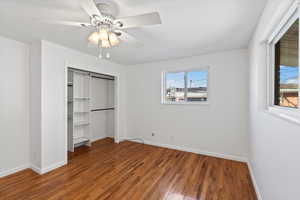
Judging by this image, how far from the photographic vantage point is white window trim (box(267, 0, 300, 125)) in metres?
0.98

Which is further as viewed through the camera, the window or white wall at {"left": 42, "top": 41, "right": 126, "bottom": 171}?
the window

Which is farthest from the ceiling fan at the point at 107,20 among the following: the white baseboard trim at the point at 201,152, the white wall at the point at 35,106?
the white baseboard trim at the point at 201,152

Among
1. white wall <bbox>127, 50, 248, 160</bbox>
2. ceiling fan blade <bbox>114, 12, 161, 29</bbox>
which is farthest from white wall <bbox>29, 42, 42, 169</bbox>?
white wall <bbox>127, 50, 248, 160</bbox>

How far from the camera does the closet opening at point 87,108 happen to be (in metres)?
3.29

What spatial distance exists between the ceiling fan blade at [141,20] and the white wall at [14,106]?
216cm

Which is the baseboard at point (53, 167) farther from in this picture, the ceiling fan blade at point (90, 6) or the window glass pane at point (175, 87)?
the window glass pane at point (175, 87)

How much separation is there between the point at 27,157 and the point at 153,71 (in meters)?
3.27

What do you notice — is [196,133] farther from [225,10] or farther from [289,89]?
[225,10]

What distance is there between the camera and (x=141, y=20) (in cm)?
134

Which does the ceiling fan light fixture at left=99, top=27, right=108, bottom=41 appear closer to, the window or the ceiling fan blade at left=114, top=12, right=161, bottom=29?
the ceiling fan blade at left=114, top=12, right=161, bottom=29

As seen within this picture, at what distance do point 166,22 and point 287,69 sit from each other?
4.54 feet

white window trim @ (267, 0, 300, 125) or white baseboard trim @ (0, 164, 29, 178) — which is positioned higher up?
white window trim @ (267, 0, 300, 125)

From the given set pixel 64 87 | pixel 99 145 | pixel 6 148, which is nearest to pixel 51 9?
pixel 64 87

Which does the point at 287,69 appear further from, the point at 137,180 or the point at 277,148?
the point at 137,180
